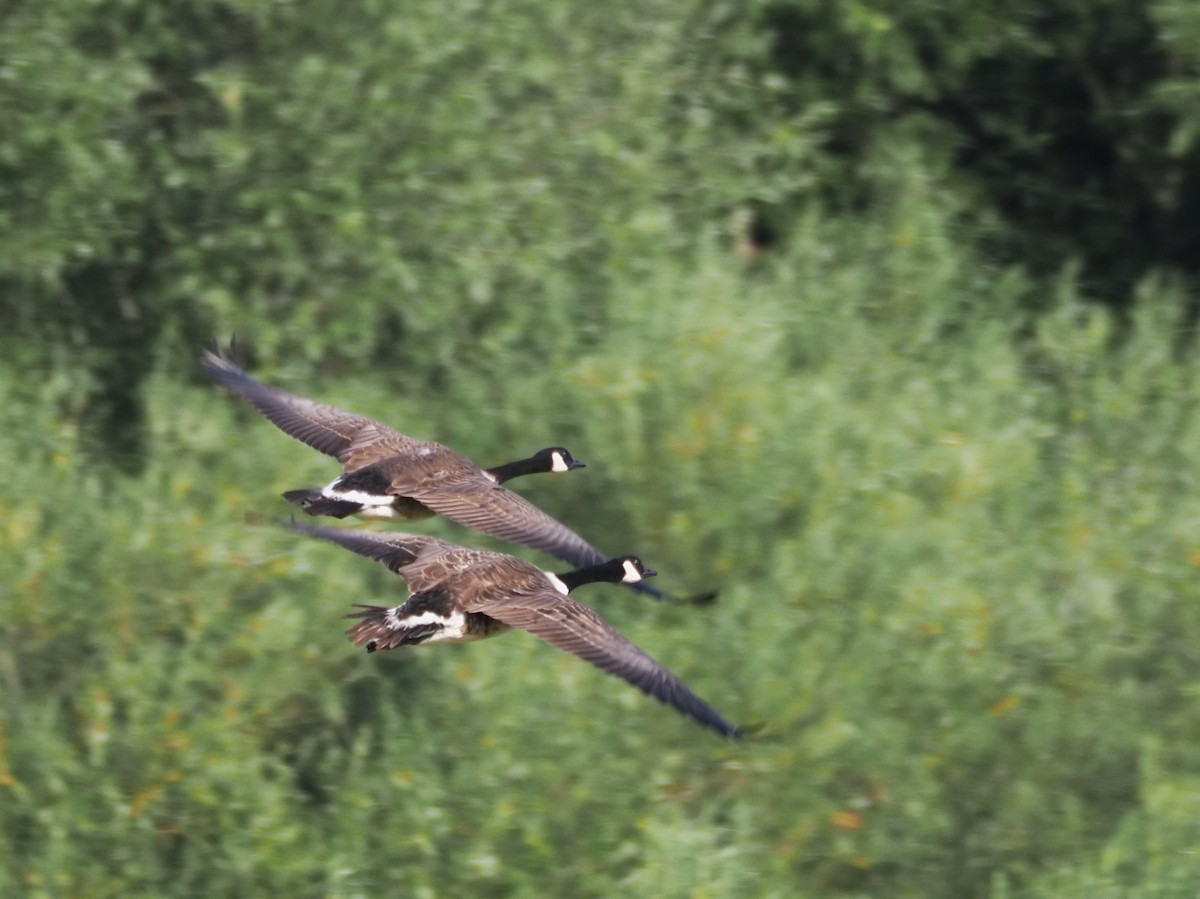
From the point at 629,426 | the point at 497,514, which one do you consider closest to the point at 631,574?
the point at 497,514

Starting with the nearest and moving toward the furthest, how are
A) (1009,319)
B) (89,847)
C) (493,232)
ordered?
(89,847) < (493,232) < (1009,319)

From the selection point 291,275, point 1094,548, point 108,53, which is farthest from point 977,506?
point 108,53

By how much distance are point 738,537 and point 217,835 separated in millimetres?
3334

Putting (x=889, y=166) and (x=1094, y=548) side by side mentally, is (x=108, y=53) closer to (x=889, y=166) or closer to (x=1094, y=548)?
(x=889, y=166)

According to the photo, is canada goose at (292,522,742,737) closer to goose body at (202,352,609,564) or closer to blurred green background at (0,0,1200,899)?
goose body at (202,352,609,564)

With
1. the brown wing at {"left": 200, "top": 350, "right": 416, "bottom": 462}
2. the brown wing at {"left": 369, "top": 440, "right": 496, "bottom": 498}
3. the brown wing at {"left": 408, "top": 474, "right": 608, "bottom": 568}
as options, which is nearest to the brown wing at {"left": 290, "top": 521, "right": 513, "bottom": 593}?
the brown wing at {"left": 408, "top": 474, "right": 608, "bottom": 568}

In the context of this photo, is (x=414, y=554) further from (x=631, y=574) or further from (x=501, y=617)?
(x=501, y=617)

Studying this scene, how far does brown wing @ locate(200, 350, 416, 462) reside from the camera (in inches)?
352

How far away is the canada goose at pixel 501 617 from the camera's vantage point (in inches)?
280

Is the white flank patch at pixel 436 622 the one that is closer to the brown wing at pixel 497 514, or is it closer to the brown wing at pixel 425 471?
the brown wing at pixel 497 514

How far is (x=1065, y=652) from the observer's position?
11344mm

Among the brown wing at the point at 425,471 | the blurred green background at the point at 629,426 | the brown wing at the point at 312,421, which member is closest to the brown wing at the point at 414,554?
the brown wing at the point at 425,471

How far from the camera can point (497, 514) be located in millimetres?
8383

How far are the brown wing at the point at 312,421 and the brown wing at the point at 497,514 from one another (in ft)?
1.51
